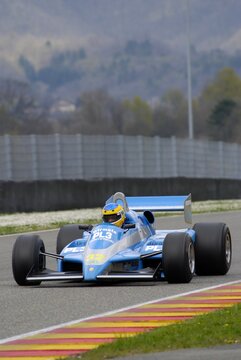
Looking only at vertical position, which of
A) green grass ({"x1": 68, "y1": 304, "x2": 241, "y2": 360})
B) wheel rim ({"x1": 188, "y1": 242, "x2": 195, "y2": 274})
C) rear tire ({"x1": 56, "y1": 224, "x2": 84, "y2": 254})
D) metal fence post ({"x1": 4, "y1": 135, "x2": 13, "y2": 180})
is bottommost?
green grass ({"x1": 68, "y1": 304, "x2": 241, "y2": 360})

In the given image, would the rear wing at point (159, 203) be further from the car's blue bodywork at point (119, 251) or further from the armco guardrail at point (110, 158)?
the armco guardrail at point (110, 158)

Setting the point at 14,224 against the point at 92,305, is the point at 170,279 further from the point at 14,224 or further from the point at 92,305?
the point at 14,224

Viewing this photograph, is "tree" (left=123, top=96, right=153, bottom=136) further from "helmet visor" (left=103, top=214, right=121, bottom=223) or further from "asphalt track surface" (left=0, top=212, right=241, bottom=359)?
"asphalt track surface" (left=0, top=212, right=241, bottom=359)

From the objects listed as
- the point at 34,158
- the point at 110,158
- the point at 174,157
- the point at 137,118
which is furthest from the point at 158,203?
the point at 137,118

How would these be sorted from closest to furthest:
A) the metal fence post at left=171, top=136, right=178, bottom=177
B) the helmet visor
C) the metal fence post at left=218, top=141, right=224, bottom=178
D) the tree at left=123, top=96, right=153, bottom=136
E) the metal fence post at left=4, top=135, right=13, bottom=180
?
the helmet visor < the metal fence post at left=4, top=135, right=13, bottom=180 < the metal fence post at left=171, top=136, right=178, bottom=177 < the metal fence post at left=218, top=141, right=224, bottom=178 < the tree at left=123, top=96, right=153, bottom=136

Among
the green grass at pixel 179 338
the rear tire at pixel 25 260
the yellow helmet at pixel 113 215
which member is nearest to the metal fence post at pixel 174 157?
the yellow helmet at pixel 113 215

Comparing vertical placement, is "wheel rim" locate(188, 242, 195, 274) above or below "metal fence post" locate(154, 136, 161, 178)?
below

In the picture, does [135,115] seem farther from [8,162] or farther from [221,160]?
[8,162]

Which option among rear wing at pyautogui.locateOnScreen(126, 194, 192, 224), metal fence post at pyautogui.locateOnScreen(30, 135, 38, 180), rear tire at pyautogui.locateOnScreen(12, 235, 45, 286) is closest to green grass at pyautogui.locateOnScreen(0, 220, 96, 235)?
metal fence post at pyautogui.locateOnScreen(30, 135, 38, 180)

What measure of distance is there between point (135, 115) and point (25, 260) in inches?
6038

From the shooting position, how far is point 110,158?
3912cm

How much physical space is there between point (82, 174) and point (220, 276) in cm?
2284

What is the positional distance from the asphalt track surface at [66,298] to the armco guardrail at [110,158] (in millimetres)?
19095

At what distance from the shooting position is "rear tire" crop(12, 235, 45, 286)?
1395cm
